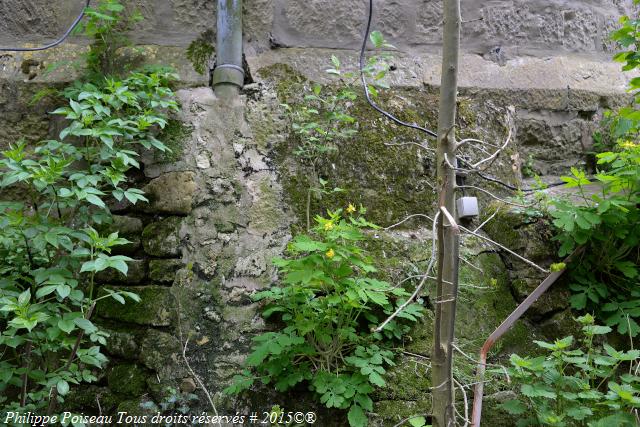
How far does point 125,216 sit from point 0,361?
75 cm

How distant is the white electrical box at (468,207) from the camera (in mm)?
2588

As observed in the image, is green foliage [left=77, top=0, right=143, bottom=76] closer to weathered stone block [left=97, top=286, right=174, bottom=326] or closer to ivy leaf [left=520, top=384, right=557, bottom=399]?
weathered stone block [left=97, top=286, right=174, bottom=326]

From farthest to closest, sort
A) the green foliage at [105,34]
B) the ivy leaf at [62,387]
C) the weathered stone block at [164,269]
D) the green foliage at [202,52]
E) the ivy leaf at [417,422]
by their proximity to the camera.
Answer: the green foliage at [202,52] → the green foliage at [105,34] → the weathered stone block at [164,269] → the ivy leaf at [62,387] → the ivy leaf at [417,422]

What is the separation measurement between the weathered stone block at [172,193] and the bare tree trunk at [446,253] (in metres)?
1.27

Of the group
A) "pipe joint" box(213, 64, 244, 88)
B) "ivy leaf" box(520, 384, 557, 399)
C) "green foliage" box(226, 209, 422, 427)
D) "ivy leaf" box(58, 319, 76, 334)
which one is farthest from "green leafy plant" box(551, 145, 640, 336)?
"ivy leaf" box(58, 319, 76, 334)

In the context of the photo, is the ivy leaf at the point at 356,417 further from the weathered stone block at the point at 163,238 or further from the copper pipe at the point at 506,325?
the weathered stone block at the point at 163,238

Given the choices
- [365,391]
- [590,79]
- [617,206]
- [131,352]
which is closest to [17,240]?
[131,352]

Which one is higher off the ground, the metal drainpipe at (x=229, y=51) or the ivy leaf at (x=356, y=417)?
the metal drainpipe at (x=229, y=51)

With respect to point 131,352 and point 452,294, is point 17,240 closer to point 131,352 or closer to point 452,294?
point 131,352

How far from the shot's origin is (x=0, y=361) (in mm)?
2070

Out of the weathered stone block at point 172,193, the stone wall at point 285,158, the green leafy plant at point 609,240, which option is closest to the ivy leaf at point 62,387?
the stone wall at point 285,158

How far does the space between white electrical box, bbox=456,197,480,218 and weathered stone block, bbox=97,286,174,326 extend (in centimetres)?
133

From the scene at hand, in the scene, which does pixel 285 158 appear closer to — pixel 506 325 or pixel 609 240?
pixel 506 325

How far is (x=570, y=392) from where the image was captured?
6.33 ft
